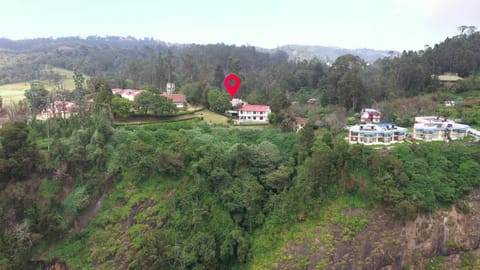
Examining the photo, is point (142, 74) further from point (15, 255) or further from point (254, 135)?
point (15, 255)

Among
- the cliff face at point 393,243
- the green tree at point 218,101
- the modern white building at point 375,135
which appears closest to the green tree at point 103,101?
the green tree at point 218,101

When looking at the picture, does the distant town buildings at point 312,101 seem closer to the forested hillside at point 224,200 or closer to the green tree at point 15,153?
the forested hillside at point 224,200

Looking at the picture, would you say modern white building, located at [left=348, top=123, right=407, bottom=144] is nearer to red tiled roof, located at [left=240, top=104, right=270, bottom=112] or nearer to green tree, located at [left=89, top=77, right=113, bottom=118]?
red tiled roof, located at [left=240, top=104, right=270, bottom=112]

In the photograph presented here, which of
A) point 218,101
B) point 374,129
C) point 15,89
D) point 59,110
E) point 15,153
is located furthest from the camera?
point 15,89

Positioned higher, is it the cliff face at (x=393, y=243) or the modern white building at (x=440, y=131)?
the modern white building at (x=440, y=131)

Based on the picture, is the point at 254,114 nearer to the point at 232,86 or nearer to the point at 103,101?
the point at 232,86

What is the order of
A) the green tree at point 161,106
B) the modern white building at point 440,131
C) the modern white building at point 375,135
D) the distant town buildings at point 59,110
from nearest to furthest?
the modern white building at point 375,135
the modern white building at point 440,131
the distant town buildings at point 59,110
the green tree at point 161,106

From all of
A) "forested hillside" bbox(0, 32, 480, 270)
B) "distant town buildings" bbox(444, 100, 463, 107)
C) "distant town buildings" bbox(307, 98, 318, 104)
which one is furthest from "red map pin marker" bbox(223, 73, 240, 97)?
"distant town buildings" bbox(444, 100, 463, 107)

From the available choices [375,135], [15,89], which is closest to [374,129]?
[375,135]
